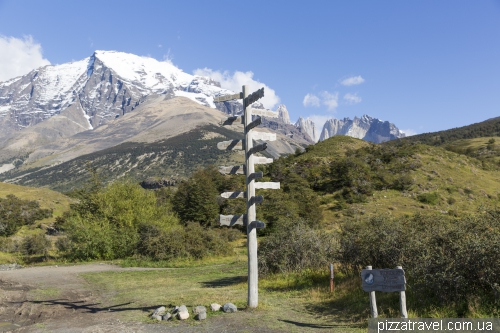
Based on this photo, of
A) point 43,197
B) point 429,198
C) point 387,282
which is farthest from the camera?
point 43,197

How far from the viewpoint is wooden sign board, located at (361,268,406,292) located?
→ 319 inches

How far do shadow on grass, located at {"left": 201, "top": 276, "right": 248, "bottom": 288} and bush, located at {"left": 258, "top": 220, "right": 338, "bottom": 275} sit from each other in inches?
59.3

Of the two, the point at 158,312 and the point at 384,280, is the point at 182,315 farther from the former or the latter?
the point at 384,280

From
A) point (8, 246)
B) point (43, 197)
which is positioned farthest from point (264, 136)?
point (43, 197)

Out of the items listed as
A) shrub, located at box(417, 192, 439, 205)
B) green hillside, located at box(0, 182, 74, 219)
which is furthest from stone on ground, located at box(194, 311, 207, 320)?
green hillside, located at box(0, 182, 74, 219)

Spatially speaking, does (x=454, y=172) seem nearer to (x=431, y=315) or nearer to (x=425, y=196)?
(x=425, y=196)

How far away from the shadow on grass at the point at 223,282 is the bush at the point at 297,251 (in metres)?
1.51

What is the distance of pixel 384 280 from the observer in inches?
326

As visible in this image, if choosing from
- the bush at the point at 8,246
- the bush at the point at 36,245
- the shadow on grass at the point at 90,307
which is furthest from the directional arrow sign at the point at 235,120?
the bush at the point at 8,246

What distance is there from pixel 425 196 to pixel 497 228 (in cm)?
4522

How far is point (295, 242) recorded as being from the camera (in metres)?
16.7

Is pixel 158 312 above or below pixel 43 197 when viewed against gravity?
below

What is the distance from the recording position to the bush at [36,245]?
3566 centimetres

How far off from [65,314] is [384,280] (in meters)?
9.80
